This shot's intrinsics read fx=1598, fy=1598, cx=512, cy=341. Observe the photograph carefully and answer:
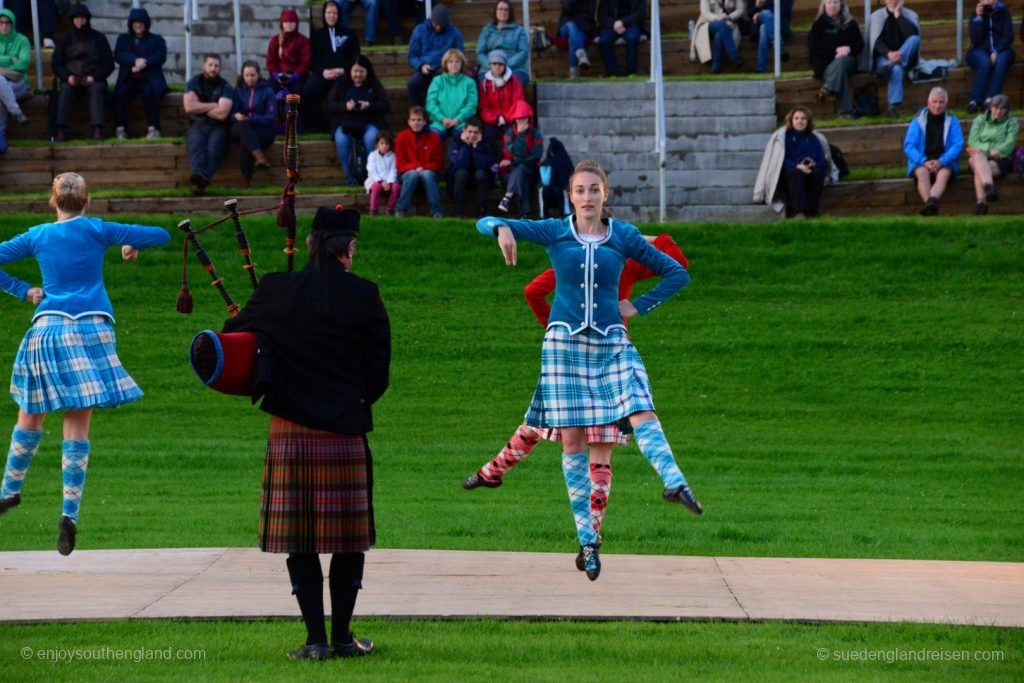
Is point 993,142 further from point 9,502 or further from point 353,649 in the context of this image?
point 353,649

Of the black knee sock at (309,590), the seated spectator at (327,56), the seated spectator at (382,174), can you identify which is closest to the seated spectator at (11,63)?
the seated spectator at (327,56)

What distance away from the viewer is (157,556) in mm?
8930

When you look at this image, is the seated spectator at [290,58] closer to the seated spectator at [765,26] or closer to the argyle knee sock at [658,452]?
the seated spectator at [765,26]

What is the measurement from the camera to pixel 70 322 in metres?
8.53

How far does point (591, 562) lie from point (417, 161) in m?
10.8

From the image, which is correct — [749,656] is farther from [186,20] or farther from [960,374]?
[186,20]

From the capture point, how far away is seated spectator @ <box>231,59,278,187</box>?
18.7m

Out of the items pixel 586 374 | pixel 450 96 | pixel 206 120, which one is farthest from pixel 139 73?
pixel 586 374

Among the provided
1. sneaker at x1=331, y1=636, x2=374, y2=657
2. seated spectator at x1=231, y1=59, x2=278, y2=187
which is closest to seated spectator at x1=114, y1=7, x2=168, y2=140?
seated spectator at x1=231, y1=59, x2=278, y2=187

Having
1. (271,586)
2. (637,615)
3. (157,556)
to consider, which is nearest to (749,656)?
(637,615)

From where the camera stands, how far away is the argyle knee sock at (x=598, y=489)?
8062 millimetres

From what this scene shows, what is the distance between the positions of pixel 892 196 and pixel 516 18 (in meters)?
6.70

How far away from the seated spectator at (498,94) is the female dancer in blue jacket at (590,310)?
1052 cm

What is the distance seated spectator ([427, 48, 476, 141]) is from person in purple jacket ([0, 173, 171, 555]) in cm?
1006
